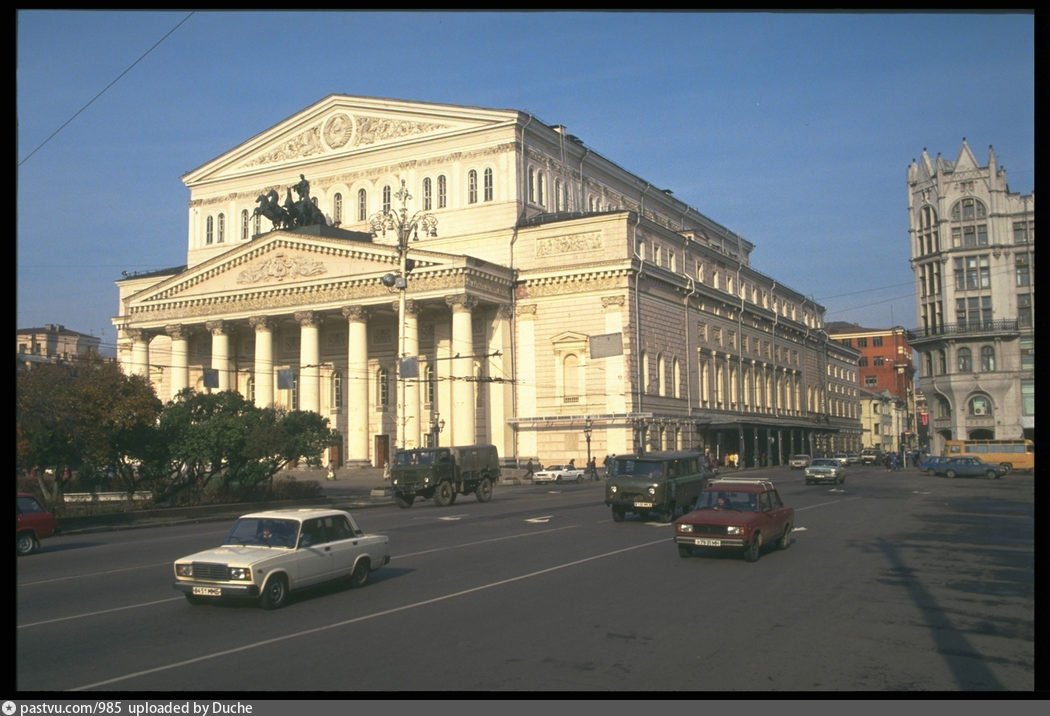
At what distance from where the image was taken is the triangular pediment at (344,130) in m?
69.4

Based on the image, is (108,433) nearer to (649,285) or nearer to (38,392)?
(38,392)

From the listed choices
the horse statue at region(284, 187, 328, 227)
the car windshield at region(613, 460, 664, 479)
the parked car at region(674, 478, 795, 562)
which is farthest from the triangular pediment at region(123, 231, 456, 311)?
the parked car at region(674, 478, 795, 562)

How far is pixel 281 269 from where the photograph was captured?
67.6m

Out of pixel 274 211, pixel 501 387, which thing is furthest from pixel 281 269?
pixel 501 387

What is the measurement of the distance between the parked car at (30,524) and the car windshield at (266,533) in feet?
35.6

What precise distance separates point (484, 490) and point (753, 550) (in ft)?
76.0

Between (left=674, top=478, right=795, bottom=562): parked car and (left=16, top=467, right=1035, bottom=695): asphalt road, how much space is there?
0.49m

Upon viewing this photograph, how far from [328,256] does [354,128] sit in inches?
573

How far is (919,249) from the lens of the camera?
17.8 m

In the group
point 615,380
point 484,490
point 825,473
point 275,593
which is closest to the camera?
point 275,593

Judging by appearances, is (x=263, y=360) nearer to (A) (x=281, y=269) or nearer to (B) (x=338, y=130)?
(A) (x=281, y=269)

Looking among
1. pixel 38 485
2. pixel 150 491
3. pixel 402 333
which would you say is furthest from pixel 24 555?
pixel 402 333

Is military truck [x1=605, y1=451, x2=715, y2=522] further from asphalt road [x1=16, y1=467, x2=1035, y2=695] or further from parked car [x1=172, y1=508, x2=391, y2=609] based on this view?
parked car [x1=172, y1=508, x2=391, y2=609]

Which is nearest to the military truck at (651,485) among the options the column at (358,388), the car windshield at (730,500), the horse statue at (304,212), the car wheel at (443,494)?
the car windshield at (730,500)
